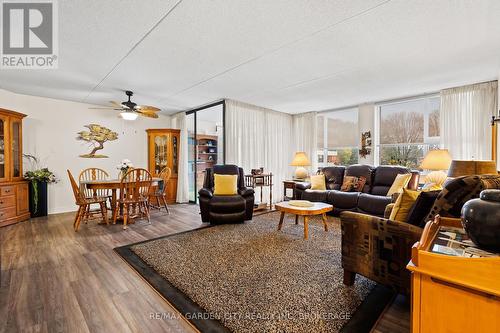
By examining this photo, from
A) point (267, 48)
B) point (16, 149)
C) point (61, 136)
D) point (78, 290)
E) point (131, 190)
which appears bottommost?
point (78, 290)

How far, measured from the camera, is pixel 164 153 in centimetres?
615

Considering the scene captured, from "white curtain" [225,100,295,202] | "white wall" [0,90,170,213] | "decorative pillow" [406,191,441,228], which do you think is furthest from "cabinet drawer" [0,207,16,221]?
"decorative pillow" [406,191,441,228]

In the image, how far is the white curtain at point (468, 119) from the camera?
3912mm

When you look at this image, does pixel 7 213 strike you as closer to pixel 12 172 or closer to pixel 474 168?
pixel 12 172

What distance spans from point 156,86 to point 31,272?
3073mm

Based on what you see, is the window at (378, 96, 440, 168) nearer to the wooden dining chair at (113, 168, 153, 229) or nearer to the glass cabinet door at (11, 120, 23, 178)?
the wooden dining chair at (113, 168, 153, 229)

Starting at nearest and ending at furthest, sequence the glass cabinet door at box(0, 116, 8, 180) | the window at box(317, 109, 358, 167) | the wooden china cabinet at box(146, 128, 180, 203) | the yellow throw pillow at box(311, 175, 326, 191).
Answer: the glass cabinet door at box(0, 116, 8, 180) < the yellow throw pillow at box(311, 175, 326, 191) < the window at box(317, 109, 358, 167) < the wooden china cabinet at box(146, 128, 180, 203)

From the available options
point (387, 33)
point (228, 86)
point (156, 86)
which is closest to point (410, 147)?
point (387, 33)

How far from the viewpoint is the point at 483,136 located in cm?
395

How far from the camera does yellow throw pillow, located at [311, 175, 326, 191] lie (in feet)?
16.0

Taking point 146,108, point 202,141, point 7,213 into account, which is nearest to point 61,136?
point 7,213

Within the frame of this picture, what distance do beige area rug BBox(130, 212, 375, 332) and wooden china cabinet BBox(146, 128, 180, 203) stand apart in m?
2.92

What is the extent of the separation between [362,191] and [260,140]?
263cm

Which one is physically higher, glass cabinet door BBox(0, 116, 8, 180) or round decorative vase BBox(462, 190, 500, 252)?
glass cabinet door BBox(0, 116, 8, 180)
